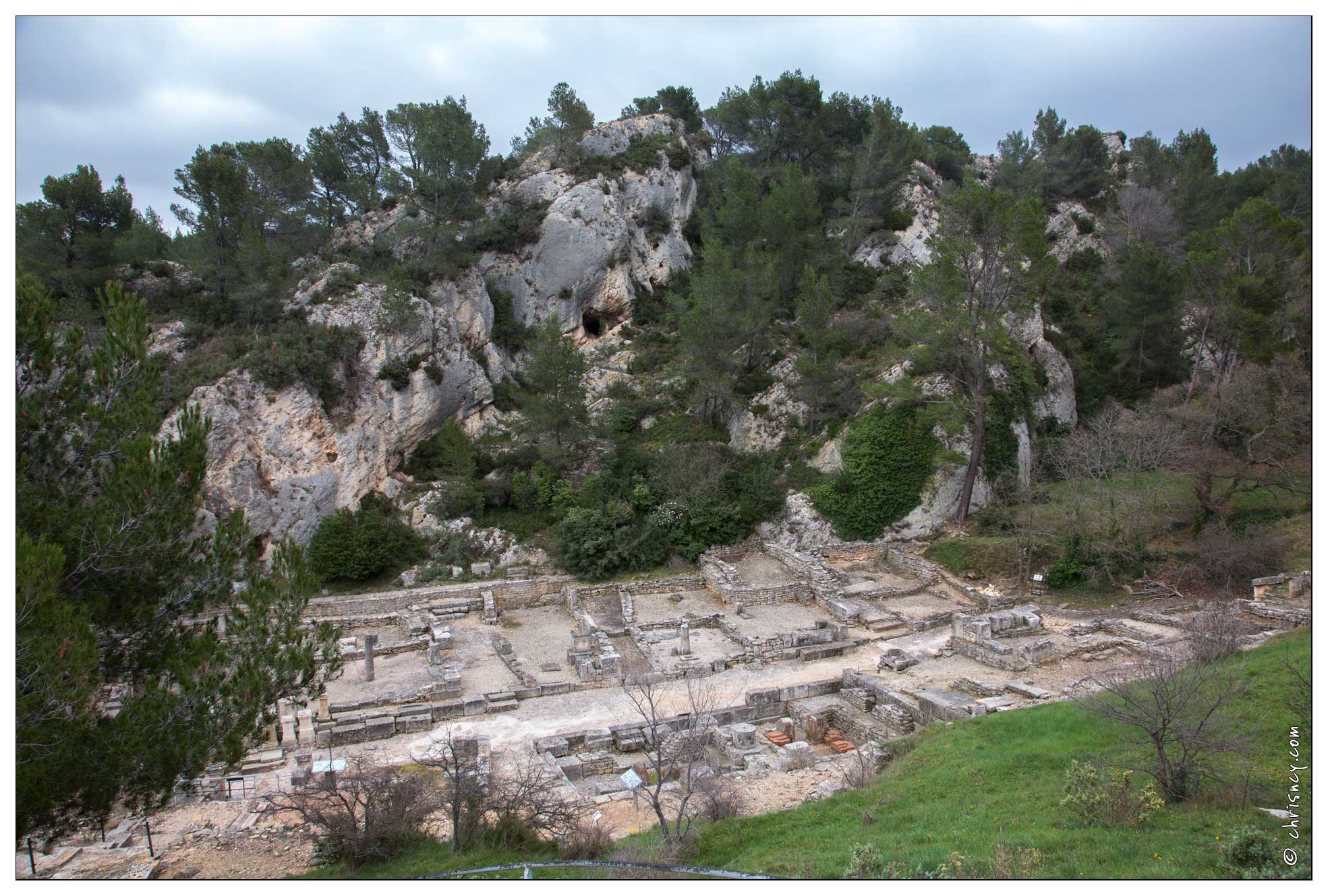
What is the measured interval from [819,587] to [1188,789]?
12371 millimetres

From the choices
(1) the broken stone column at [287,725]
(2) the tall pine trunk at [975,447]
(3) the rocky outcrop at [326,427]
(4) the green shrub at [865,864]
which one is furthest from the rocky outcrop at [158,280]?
(4) the green shrub at [865,864]

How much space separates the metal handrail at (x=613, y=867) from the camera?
7695mm

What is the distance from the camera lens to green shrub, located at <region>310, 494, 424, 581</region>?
2234 cm

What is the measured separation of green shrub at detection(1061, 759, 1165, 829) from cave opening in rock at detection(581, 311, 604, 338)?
31.0 metres

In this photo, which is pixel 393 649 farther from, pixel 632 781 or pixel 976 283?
pixel 976 283

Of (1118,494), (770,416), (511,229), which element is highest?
(511,229)

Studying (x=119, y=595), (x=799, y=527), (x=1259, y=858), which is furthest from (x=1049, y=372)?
(x=119, y=595)

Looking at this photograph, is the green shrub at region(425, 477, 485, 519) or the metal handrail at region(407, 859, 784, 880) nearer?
the metal handrail at region(407, 859, 784, 880)

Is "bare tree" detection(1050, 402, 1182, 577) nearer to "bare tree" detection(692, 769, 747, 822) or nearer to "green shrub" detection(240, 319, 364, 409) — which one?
"bare tree" detection(692, 769, 747, 822)

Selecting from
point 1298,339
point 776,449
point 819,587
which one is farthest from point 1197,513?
point 776,449

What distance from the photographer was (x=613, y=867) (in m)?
7.99

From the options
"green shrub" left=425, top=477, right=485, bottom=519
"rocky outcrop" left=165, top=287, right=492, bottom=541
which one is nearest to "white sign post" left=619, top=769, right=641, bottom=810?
"green shrub" left=425, top=477, right=485, bottom=519

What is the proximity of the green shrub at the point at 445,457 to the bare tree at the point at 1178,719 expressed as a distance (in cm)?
1970

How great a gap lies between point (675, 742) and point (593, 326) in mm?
27196
